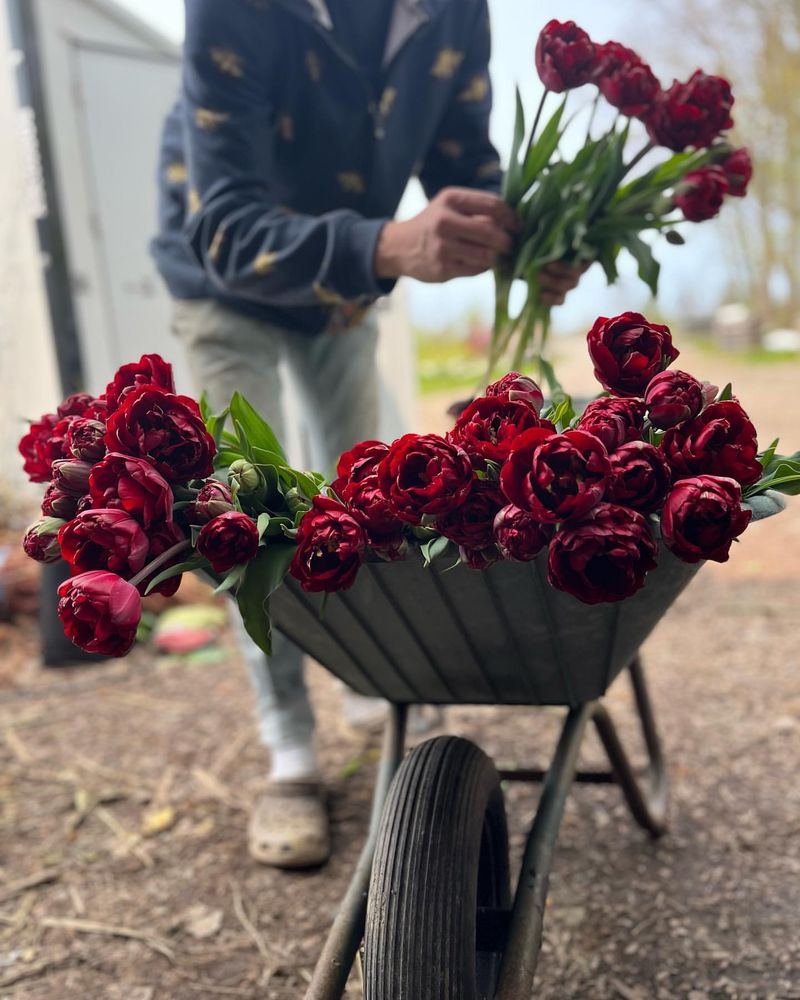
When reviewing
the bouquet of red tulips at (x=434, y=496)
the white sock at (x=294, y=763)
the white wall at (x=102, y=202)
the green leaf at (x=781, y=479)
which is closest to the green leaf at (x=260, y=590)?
the bouquet of red tulips at (x=434, y=496)

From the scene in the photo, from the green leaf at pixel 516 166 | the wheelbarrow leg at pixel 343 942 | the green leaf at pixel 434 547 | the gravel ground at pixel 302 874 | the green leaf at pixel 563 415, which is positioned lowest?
the gravel ground at pixel 302 874

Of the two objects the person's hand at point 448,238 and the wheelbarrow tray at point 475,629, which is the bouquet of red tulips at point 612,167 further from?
the wheelbarrow tray at point 475,629

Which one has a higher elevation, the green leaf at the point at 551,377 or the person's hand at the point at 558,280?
the person's hand at the point at 558,280

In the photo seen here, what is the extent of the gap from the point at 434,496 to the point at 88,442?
0.97 ft

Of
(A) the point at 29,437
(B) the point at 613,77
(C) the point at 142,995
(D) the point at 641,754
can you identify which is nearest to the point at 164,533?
(A) the point at 29,437

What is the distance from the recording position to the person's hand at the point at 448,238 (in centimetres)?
111

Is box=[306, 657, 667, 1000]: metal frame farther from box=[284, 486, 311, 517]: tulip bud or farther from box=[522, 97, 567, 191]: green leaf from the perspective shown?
box=[522, 97, 567, 191]: green leaf

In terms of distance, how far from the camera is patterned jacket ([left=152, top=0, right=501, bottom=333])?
1215mm

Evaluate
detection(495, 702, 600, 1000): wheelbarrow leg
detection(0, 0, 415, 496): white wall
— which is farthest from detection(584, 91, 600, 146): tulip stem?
detection(0, 0, 415, 496): white wall

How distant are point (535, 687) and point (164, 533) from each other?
0.46m

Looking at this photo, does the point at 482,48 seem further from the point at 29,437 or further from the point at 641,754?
the point at 641,754

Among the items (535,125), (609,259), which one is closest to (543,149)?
(535,125)

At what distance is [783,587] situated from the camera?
3090mm

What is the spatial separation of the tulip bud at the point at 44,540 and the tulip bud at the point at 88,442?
0.06 m
